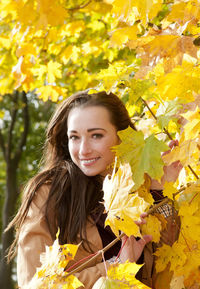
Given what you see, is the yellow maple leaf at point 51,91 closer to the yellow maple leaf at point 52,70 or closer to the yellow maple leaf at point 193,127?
the yellow maple leaf at point 52,70

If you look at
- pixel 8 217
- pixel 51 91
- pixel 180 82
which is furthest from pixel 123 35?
pixel 8 217

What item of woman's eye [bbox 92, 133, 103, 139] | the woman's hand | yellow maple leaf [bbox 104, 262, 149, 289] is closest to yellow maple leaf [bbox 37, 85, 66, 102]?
woman's eye [bbox 92, 133, 103, 139]

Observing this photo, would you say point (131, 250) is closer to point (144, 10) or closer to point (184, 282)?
point (184, 282)

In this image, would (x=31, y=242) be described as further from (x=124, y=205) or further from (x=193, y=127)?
(x=193, y=127)

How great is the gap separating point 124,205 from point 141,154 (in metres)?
0.16

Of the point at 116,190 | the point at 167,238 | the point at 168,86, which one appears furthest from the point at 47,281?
the point at 167,238

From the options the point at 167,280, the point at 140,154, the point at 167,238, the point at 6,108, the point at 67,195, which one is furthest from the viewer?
the point at 6,108

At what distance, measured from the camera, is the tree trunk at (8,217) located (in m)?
8.02

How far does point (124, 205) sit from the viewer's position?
1.37 m

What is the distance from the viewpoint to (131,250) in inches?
72.7

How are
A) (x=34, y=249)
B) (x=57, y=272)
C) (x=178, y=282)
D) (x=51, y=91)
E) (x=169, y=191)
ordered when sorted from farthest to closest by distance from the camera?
(x=51, y=91), (x=34, y=249), (x=178, y=282), (x=169, y=191), (x=57, y=272)

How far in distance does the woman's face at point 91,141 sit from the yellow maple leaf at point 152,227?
46cm

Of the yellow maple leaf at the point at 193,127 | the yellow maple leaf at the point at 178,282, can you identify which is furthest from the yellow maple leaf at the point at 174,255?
the yellow maple leaf at the point at 193,127

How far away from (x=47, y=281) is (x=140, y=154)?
1.60 feet
